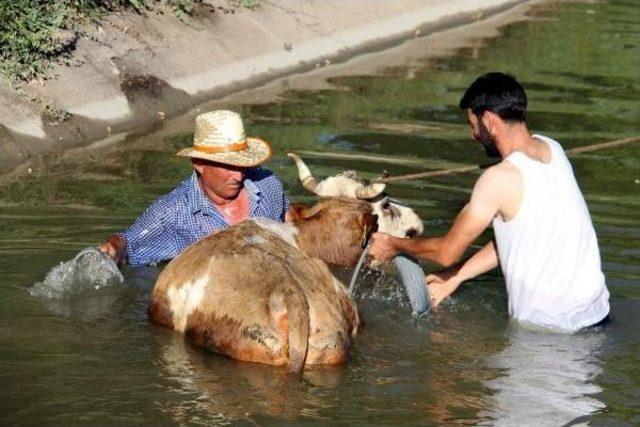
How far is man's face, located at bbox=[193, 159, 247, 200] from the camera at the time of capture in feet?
28.3

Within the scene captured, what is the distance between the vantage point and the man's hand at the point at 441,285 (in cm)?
901

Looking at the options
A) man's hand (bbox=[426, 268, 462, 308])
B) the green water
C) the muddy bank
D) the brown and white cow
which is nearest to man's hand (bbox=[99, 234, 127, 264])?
the green water

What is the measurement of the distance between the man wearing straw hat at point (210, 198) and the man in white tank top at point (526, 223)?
0.99 m

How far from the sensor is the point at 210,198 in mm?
8836

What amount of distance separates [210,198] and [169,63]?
7487 mm

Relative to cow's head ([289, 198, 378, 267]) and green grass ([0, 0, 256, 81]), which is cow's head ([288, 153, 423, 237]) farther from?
green grass ([0, 0, 256, 81])

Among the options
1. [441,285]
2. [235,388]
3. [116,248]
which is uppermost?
[116,248]

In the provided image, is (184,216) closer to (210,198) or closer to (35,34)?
(210,198)

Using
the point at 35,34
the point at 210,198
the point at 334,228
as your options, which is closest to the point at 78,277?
the point at 210,198

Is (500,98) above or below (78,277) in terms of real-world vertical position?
above

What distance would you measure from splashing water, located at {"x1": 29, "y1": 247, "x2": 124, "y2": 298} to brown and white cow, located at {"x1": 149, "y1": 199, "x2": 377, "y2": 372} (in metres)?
0.85

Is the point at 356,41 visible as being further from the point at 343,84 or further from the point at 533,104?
the point at 533,104

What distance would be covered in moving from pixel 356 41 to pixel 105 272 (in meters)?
11.9

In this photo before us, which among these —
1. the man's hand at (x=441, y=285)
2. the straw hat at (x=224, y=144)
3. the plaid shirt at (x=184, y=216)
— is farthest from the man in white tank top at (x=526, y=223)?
the straw hat at (x=224, y=144)
